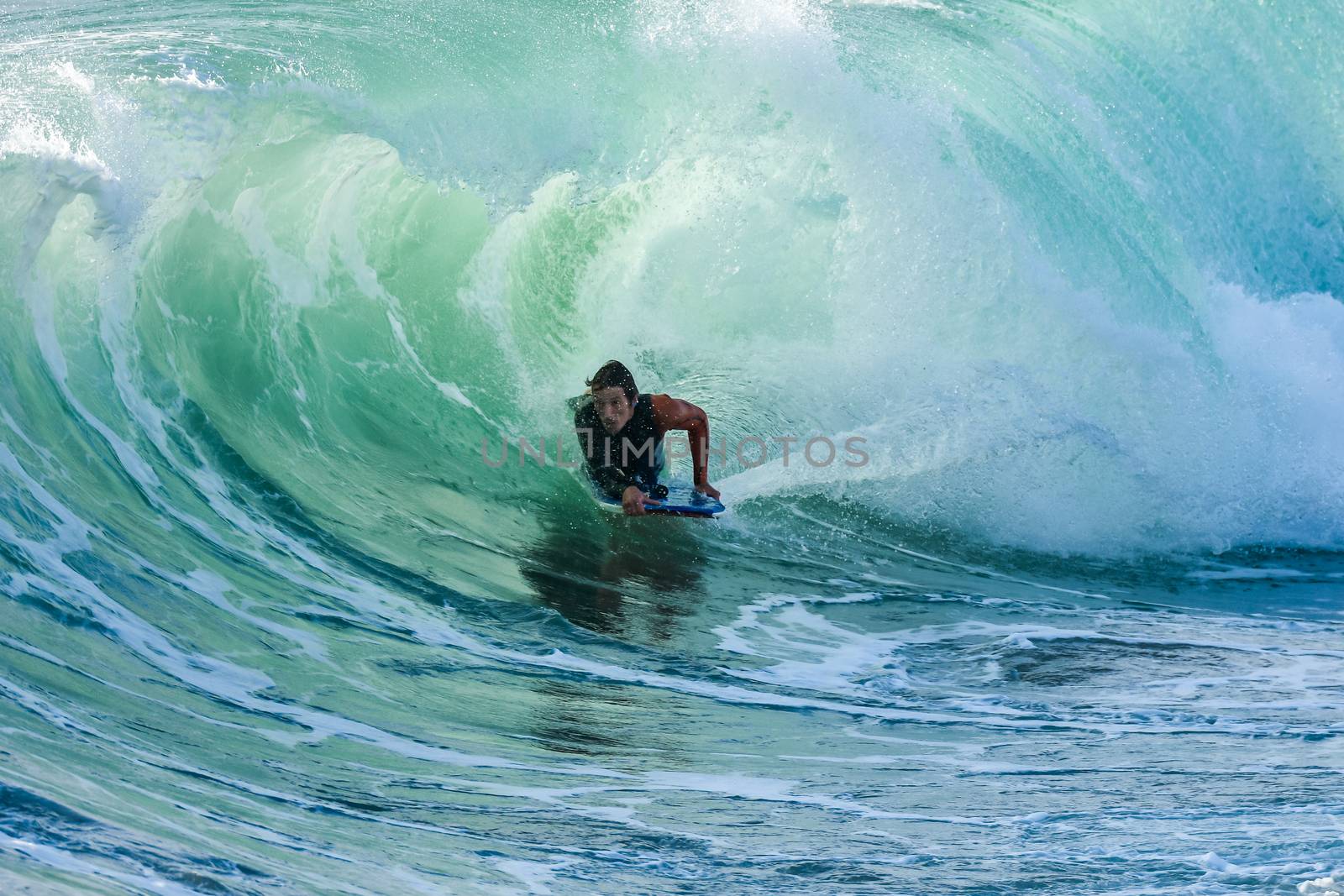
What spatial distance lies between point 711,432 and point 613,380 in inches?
66.4

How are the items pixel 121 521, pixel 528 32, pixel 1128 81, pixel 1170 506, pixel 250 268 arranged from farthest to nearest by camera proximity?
pixel 1128 81 < pixel 528 32 < pixel 250 268 < pixel 1170 506 < pixel 121 521

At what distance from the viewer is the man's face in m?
7.02

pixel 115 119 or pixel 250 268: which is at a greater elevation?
pixel 115 119

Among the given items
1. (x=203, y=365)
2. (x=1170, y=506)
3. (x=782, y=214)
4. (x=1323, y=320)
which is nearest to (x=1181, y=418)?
(x=1170, y=506)

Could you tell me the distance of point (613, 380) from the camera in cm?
702

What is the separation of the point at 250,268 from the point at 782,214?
11.7ft

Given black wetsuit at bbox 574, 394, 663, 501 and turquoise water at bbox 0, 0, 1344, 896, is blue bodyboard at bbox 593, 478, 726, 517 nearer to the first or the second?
black wetsuit at bbox 574, 394, 663, 501

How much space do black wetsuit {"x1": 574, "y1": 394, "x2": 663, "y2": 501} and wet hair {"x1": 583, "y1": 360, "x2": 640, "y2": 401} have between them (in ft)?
0.34

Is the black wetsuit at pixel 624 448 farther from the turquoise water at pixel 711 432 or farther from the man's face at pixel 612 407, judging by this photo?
the turquoise water at pixel 711 432

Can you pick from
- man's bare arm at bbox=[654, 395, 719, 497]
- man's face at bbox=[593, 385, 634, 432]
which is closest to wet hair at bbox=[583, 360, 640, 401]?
man's face at bbox=[593, 385, 634, 432]

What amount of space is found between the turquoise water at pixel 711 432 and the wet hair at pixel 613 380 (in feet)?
2.95

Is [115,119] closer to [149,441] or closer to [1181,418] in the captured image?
[149,441]

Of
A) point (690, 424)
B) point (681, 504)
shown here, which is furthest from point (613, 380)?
point (681, 504)

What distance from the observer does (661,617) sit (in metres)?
6.33
